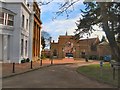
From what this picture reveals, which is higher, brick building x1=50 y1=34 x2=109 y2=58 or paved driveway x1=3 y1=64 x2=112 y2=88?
brick building x1=50 y1=34 x2=109 y2=58

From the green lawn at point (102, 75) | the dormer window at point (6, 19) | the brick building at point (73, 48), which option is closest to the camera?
the green lawn at point (102, 75)

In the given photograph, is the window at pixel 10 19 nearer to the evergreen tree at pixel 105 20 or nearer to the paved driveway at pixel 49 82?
the evergreen tree at pixel 105 20

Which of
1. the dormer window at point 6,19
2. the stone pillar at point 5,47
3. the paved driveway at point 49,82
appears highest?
the dormer window at point 6,19

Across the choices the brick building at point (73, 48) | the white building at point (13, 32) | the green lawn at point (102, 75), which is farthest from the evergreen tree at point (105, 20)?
the brick building at point (73, 48)

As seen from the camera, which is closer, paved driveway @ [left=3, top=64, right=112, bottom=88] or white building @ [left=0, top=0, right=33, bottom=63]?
paved driveway @ [left=3, top=64, right=112, bottom=88]

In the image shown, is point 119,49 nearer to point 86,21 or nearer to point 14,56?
point 86,21

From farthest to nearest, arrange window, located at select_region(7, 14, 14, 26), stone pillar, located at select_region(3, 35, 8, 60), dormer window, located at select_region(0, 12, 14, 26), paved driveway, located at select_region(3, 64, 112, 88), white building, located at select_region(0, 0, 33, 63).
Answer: window, located at select_region(7, 14, 14, 26) < white building, located at select_region(0, 0, 33, 63) < stone pillar, located at select_region(3, 35, 8, 60) < dormer window, located at select_region(0, 12, 14, 26) < paved driveway, located at select_region(3, 64, 112, 88)

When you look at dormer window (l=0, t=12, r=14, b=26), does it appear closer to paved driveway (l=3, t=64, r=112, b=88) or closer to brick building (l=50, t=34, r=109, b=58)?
paved driveway (l=3, t=64, r=112, b=88)

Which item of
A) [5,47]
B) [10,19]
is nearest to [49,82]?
[5,47]

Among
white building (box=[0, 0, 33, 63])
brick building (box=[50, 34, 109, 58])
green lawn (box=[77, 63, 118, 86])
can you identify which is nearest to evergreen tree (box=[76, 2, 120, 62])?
green lawn (box=[77, 63, 118, 86])

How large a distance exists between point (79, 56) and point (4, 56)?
53210 mm

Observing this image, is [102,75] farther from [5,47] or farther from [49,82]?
[5,47]

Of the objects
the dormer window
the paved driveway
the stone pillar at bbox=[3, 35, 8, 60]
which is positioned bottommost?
the paved driveway

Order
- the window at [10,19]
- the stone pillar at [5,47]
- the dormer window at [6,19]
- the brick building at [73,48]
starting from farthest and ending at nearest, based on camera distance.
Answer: the brick building at [73,48], the window at [10,19], the stone pillar at [5,47], the dormer window at [6,19]
